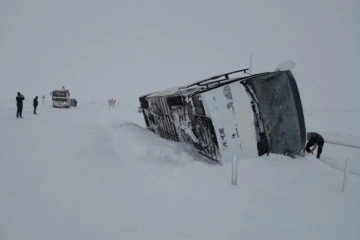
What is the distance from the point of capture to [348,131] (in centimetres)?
1923

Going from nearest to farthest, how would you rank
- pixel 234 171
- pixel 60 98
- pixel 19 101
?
pixel 234 171 → pixel 19 101 → pixel 60 98

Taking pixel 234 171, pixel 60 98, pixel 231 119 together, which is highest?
pixel 60 98

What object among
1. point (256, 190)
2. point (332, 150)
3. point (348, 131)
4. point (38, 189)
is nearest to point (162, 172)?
point (256, 190)

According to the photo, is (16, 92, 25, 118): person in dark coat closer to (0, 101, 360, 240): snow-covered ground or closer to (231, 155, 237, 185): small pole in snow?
(0, 101, 360, 240): snow-covered ground

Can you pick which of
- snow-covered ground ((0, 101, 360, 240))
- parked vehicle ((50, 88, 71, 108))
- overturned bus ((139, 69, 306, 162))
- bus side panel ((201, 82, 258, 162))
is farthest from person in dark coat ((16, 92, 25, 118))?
parked vehicle ((50, 88, 71, 108))

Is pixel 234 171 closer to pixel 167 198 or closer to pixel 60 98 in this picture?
pixel 167 198

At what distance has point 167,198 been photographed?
560cm

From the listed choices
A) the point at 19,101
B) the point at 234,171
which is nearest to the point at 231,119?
the point at 234,171

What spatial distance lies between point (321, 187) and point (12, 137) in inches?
480

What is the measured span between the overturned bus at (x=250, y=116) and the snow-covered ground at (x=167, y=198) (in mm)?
382

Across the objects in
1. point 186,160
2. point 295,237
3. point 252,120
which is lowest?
point 295,237

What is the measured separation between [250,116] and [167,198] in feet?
10.9

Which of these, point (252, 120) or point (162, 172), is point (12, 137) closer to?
point (162, 172)

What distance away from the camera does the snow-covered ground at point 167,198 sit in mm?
4379
